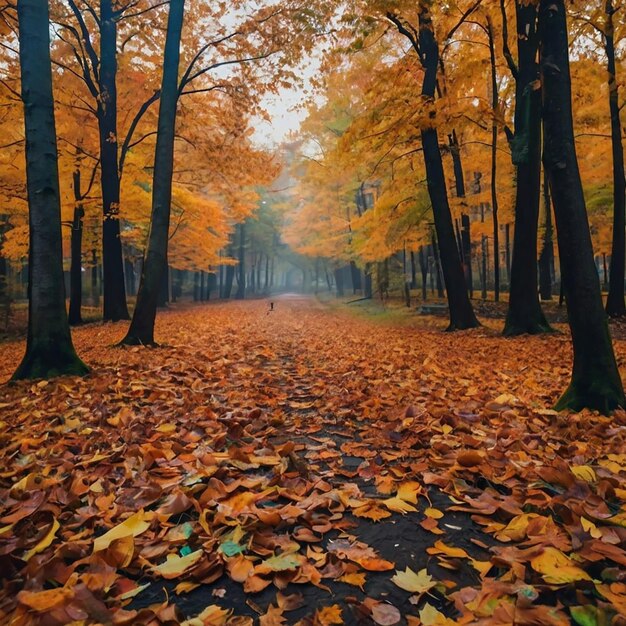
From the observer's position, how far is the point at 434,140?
34.5ft

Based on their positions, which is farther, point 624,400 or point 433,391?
point 433,391

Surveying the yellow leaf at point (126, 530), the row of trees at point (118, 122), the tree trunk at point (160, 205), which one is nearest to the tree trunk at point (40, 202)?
the row of trees at point (118, 122)

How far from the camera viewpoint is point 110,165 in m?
12.1

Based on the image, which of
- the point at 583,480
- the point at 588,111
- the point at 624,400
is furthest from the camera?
the point at 588,111

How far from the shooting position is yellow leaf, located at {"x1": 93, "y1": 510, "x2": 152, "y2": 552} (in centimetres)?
185

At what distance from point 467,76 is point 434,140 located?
1615 millimetres

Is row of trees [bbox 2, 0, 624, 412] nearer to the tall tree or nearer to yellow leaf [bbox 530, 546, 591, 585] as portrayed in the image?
the tall tree

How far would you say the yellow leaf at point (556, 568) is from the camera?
1.57m

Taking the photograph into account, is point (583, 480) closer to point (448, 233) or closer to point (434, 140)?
point (448, 233)

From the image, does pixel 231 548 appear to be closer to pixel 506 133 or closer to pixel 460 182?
pixel 506 133

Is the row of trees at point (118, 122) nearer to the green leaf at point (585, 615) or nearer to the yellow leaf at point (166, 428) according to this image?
the yellow leaf at point (166, 428)

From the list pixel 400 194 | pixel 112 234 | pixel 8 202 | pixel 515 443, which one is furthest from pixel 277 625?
pixel 8 202

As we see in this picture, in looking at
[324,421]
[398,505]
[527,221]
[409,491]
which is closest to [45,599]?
[398,505]

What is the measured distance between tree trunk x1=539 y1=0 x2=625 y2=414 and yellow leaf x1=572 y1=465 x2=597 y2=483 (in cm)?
147
